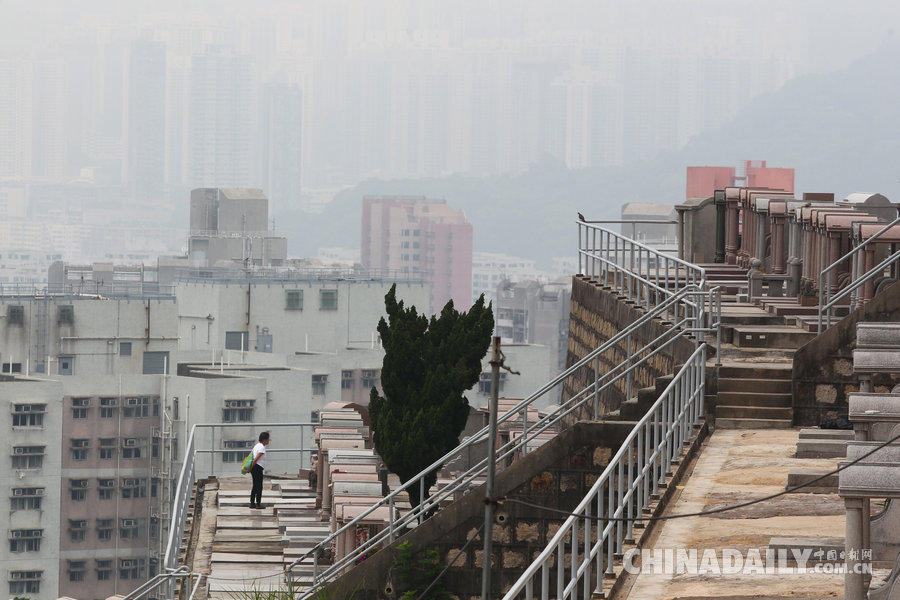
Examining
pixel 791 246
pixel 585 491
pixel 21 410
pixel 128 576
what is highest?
pixel 791 246

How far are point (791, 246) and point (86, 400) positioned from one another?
2497 inches

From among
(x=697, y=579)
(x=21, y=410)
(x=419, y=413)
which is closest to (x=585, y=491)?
(x=697, y=579)

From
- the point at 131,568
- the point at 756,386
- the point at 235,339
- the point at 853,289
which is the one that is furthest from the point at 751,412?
the point at 235,339

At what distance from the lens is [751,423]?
16.5 m

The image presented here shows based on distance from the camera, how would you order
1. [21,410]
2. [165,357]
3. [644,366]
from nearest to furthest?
[644,366]
[21,410]
[165,357]

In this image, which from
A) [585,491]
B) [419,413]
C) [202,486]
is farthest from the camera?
[202,486]

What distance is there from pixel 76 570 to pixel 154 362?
21.3 m

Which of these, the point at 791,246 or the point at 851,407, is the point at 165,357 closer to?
the point at 791,246

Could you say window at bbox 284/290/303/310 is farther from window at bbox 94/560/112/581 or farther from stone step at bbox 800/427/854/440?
stone step at bbox 800/427/854/440

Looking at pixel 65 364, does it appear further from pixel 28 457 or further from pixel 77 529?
pixel 28 457

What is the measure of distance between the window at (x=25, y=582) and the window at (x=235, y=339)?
2729cm

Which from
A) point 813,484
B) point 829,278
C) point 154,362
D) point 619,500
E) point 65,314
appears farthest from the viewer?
point 154,362

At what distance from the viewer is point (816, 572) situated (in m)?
10.8

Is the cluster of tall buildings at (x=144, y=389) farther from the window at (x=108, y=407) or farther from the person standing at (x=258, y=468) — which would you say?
the person standing at (x=258, y=468)
